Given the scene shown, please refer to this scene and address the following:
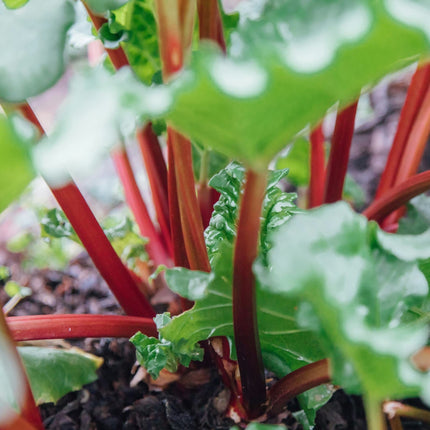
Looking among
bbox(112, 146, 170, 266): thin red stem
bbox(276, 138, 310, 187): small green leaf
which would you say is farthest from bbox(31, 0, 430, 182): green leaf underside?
bbox(276, 138, 310, 187): small green leaf

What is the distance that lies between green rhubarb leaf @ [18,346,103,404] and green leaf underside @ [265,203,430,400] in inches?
15.3

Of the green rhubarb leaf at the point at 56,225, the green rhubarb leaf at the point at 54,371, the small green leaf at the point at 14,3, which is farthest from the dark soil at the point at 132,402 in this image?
the small green leaf at the point at 14,3

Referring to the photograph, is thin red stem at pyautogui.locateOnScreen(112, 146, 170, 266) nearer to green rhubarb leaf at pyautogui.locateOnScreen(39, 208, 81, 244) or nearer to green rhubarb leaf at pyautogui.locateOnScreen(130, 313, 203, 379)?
green rhubarb leaf at pyautogui.locateOnScreen(39, 208, 81, 244)

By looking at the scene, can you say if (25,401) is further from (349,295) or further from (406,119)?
(406,119)

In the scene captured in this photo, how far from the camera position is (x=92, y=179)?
144cm

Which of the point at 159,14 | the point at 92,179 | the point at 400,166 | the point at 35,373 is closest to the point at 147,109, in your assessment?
the point at 159,14

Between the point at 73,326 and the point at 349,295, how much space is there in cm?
32

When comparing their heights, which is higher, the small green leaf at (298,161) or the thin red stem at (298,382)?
the thin red stem at (298,382)

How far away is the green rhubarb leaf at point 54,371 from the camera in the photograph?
616mm

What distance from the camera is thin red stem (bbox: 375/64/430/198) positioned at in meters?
0.70

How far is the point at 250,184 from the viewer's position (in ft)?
1.16

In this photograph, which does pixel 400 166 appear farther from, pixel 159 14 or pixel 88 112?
pixel 88 112

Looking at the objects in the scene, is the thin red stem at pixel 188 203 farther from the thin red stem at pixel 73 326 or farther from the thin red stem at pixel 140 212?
the thin red stem at pixel 140 212

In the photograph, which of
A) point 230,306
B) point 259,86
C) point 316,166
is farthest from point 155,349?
point 316,166
